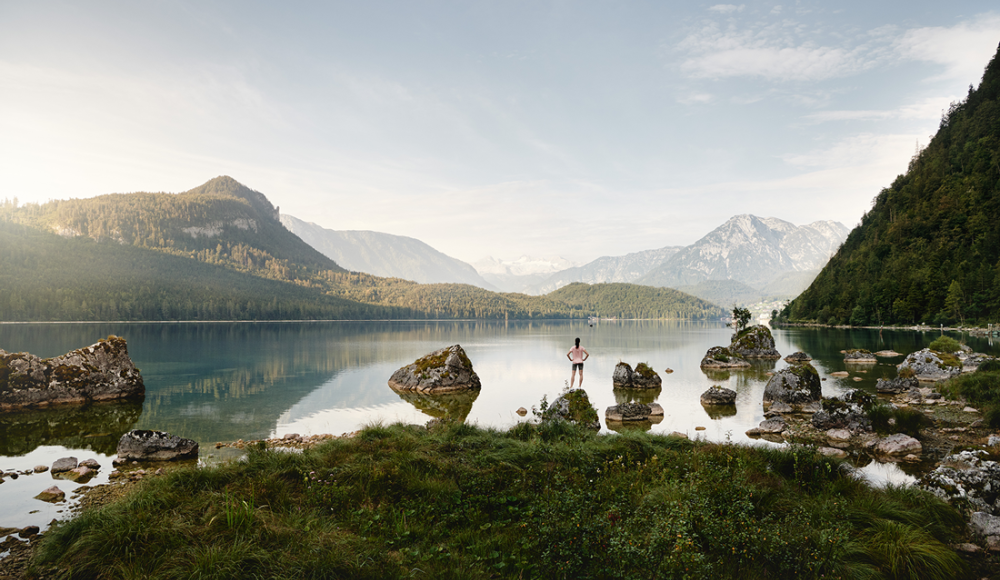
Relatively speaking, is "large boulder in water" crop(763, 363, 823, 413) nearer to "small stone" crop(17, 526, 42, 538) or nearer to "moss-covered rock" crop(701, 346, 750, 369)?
"moss-covered rock" crop(701, 346, 750, 369)

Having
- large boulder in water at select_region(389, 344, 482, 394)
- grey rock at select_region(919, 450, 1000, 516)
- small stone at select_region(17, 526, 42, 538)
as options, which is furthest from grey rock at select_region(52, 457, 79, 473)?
grey rock at select_region(919, 450, 1000, 516)

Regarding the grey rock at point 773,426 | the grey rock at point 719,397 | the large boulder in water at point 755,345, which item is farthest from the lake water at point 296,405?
the large boulder in water at point 755,345

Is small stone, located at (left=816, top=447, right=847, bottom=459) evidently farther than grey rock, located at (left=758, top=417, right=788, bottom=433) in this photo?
No

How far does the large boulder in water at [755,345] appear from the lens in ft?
152

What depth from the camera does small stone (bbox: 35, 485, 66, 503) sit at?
410 inches

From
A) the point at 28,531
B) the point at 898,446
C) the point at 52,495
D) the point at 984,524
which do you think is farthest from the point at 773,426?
the point at 52,495

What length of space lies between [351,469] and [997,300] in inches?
3971

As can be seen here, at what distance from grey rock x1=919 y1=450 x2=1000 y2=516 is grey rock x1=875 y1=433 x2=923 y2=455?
14.5ft

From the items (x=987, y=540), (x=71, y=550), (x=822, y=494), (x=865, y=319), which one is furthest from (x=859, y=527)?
(x=865, y=319)

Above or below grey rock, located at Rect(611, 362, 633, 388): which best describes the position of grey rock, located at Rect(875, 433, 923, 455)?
above

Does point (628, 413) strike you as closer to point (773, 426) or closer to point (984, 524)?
point (773, 426)

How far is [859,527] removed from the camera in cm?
777

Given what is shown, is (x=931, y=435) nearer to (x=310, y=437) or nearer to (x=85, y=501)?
(x=310, y=437)

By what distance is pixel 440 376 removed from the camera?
29.2 metres
